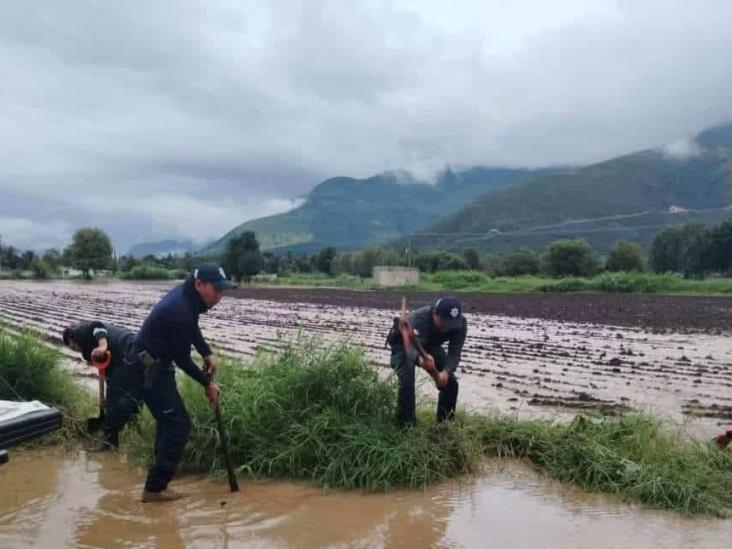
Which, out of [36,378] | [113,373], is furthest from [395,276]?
[113,373]

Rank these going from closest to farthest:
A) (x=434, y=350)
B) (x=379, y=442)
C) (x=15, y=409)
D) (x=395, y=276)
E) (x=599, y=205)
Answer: (x=15, y=409)
(x=379, y=442)
(x=434, y=350)
(x=395, y=276)
(x=599, y=205)

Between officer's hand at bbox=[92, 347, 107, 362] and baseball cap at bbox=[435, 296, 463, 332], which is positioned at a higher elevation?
baseball cap at bbox=[435, 296, 463, 332]

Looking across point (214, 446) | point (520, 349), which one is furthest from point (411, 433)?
point (520, 349)

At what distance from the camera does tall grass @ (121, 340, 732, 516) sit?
494 centimetres

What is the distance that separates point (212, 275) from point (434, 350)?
224 cm

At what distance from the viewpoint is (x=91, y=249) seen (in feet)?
238

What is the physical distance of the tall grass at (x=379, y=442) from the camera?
494 centimetres

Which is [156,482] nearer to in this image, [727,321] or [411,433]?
[411,433]

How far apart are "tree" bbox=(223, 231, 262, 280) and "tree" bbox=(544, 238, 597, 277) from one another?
2772cm

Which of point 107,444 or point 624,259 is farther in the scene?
point 624,259

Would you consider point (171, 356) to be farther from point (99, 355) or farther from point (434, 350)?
point (434, 350)

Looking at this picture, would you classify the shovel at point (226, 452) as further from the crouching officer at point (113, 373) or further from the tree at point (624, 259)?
the tree at point (624, 259)

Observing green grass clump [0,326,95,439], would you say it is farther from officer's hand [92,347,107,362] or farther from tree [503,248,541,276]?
tree [503,248,541,276]

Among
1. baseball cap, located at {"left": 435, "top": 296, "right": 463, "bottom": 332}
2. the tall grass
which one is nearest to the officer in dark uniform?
baseball cap, located at {"left": 435, "top": 296, "right": 463, "bottom": 332}
